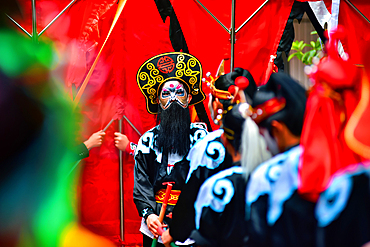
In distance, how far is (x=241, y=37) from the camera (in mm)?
3117

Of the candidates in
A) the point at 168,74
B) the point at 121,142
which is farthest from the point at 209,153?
the point at 121,142

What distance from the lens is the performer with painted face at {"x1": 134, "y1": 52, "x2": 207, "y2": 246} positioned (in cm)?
242

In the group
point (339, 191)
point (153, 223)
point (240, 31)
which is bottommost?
point (153, 223)

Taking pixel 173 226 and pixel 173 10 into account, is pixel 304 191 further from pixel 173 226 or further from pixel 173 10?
pixel 173 10

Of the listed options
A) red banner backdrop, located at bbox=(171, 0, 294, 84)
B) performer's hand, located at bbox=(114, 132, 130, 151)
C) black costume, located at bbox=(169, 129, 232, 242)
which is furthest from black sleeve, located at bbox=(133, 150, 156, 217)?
red banner backdrop, located at bbox=(171, 0, 294, 84)

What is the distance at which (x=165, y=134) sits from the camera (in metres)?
2.51

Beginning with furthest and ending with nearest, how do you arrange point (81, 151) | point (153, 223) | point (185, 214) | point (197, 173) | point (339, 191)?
point (81, 151)
point (153, 223)
point (197, 173)
point (185, 214)
point (339, 191)

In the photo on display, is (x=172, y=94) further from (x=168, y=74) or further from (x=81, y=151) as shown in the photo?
(x=81, y=151)

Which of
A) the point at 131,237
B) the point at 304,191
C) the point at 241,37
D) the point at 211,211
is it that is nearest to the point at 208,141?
the point at 211,211

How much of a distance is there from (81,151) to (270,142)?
2.05 m

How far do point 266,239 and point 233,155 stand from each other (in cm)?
51

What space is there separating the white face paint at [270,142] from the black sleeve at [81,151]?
6.60ft

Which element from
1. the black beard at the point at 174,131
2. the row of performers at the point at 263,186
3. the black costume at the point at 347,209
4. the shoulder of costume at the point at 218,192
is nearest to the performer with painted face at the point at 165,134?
the black beard at the point at 174,131

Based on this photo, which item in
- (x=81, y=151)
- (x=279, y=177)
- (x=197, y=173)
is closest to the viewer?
(x=279, y=177)
